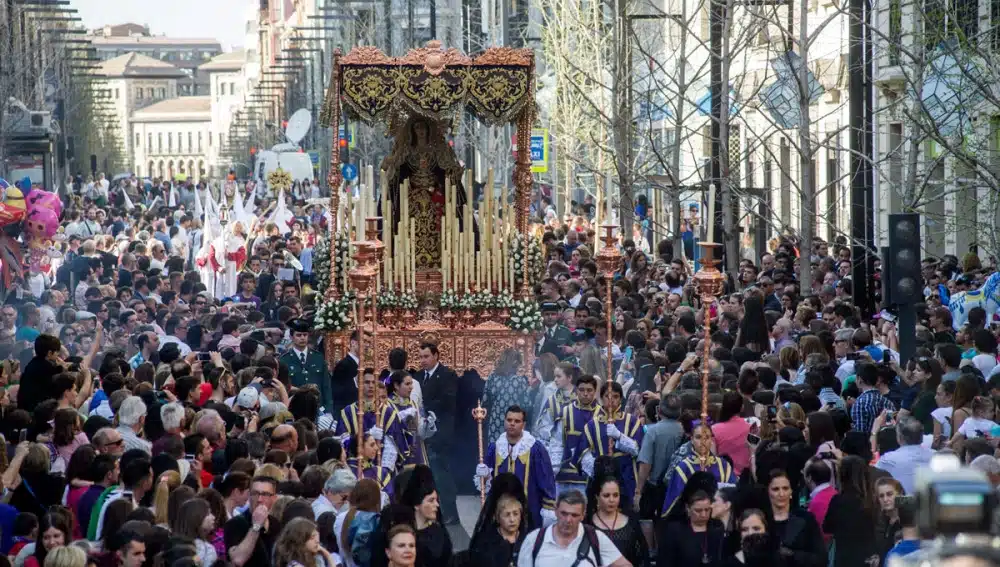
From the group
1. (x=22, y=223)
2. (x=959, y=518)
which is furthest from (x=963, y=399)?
(x=22, y=223)

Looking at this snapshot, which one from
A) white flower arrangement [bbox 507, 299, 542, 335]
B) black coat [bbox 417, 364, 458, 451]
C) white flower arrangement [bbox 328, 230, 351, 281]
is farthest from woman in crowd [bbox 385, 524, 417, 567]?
white flower arrangement [bbox 328, 230, 351, 281]

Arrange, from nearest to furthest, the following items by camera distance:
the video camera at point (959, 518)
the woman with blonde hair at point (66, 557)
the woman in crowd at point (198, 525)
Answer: the video camera at point (959, 518) < the woman with blonde hair at point (66, 557) < the woman in crowd at point (198, 525)

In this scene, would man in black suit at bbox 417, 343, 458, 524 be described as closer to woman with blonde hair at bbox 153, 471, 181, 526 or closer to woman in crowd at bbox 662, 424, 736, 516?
woman in crowd at bbox 662, 424, 736, 516

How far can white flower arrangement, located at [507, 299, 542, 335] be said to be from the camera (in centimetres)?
1848

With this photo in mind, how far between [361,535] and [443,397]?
6322 mm

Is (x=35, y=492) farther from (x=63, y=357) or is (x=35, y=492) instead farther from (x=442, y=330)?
(x=442, y=330)

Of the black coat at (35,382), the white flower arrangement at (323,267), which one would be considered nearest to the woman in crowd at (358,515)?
the black coat at (35,382)

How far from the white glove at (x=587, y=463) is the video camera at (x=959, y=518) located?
27.1 feet

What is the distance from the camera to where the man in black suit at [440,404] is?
1457 cm

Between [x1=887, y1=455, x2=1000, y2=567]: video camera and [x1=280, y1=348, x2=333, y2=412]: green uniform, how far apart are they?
12800 millimetres

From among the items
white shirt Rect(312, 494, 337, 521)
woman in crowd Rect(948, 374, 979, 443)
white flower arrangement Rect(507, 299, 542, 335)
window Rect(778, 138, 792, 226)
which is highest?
window Rect(778, 138, 792, 226)

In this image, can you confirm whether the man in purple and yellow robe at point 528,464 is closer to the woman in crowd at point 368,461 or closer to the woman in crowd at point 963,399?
the woman in crowd at point 368,461

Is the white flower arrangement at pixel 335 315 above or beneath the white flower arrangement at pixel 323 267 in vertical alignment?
beneath

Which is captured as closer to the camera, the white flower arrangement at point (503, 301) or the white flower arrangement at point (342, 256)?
the white flower arrangement at point (503, 301)
